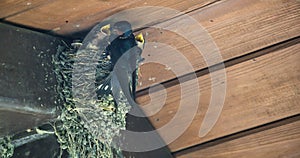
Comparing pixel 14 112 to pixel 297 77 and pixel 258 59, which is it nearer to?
pixel 258 59

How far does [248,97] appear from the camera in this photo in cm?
162

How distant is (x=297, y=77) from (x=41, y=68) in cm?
67

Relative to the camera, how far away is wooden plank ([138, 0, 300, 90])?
4.72ft

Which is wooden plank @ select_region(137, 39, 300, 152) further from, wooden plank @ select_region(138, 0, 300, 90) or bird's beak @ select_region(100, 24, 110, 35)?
bird's beak @ select_region(100, 24, 110, 35)

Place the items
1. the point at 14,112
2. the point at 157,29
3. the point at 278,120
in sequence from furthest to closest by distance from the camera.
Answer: the point at 278,120, the point at 157,29, the point at 14,112

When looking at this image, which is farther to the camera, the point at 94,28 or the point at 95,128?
the point at 95,128

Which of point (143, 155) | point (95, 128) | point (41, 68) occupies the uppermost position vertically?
point (41, 68)

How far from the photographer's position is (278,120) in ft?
5.38

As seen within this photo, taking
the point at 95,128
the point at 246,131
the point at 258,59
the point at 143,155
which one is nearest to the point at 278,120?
the point at 246,131

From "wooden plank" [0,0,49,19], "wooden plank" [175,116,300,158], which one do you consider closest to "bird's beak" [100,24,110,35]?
"wooden plank" [0,0,49,19]

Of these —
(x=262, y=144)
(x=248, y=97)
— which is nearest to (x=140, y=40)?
(x=248, y=97)

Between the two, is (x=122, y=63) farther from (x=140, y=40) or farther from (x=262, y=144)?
(x=262, y=144)

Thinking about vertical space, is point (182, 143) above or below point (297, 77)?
below

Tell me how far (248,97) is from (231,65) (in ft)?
0.42
